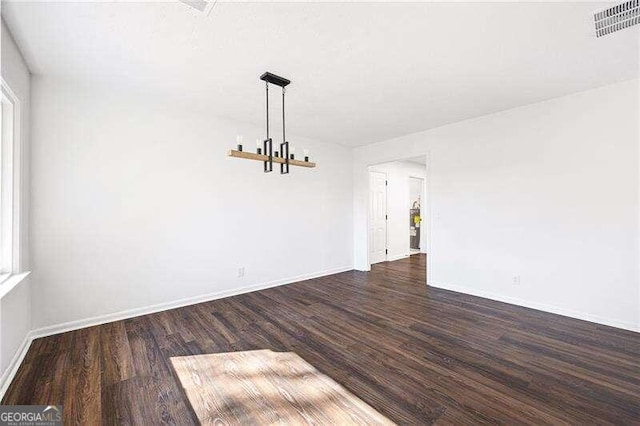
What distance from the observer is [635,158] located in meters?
2.84

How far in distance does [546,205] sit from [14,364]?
570 cm

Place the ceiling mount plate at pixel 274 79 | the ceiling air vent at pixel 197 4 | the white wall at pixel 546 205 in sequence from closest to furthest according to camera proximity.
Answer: the ceiling air vent at pixel 197 4, the ceiling mount plate at pixel 274 79, the white wall at pixel 546 205

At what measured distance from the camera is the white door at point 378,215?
6480 mm

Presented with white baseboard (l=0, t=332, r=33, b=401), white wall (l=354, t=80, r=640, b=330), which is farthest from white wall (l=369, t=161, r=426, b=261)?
white baseboard (l=0, t=332, r=33, b=401)

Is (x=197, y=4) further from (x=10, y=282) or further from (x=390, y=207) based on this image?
(x=390, y=207)

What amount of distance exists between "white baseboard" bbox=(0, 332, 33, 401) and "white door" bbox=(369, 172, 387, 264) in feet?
18.3

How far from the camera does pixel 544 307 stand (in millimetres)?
3410

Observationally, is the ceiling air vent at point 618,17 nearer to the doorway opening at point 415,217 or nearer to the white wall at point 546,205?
the white wall at point 546,205

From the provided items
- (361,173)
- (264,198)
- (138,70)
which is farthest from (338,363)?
(361,173)

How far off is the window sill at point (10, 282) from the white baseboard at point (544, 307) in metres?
5.01

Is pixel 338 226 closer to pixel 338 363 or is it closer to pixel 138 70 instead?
pixel 338 363

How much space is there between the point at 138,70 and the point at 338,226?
4079 millimetres

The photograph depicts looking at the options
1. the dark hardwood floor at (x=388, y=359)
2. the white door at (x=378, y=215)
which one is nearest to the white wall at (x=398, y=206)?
the white door at (x=378, y=215)

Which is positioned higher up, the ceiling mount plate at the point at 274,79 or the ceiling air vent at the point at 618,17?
the ceiling air vent at the point at 618,17
